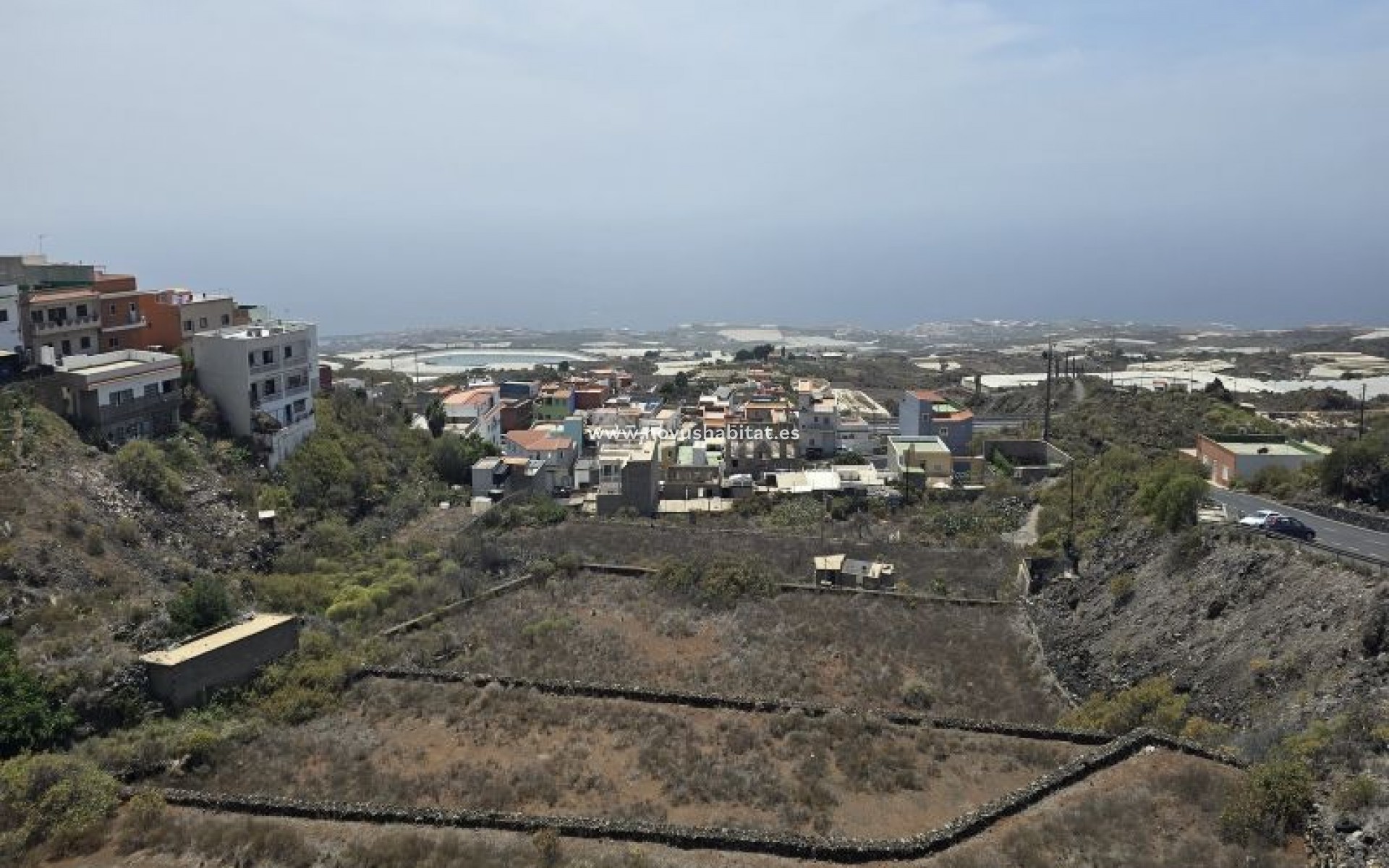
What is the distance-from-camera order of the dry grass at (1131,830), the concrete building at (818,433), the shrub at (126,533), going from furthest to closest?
the concrete building at (818,433), the shrub at (126,533), the dry grass at (1131,830)

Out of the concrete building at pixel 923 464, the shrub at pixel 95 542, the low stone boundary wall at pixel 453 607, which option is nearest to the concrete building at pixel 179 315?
the shrub at pixel 95 542

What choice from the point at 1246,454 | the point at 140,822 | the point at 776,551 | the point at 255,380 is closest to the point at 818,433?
the point at 776,551

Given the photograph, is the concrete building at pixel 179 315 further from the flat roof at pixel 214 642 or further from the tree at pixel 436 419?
the flat roof at pixel 214 642

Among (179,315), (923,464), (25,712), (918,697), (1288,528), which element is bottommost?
(918,697)

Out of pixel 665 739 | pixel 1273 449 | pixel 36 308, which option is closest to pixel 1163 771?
pixel 665 739

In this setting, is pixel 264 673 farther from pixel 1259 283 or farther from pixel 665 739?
pixel 1259 283

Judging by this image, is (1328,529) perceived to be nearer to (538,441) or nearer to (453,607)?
(453,607)
